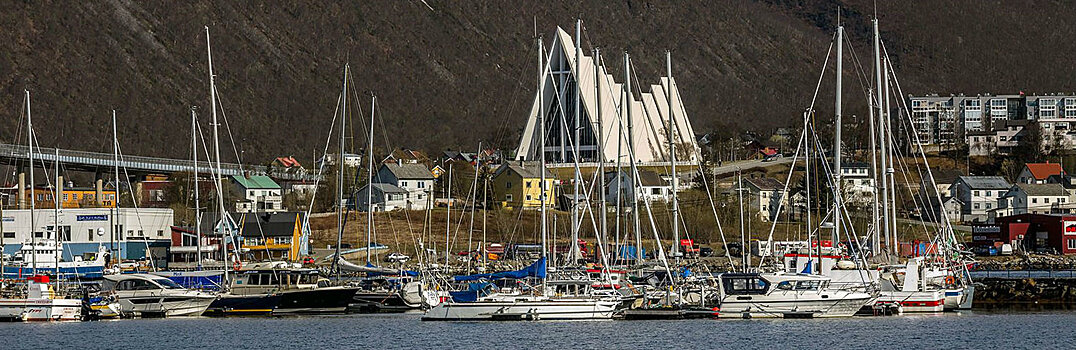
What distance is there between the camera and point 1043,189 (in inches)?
4599

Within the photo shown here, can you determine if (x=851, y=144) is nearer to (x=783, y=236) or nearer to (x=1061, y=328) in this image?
(x=783, y=236)

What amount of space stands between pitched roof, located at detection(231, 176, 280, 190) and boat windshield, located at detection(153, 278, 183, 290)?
5869 cm

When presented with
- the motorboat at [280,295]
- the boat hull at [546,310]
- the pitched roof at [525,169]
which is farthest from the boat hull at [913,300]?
the pitched roof at [525,169]

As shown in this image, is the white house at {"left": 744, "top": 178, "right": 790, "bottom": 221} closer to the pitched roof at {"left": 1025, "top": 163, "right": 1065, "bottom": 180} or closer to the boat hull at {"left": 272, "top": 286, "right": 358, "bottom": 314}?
the pitched roof at {"left": 1025, "top": 163, "right": 1065, "bottom": 180}

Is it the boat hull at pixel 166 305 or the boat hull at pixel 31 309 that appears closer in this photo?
the boat hull at pixel 31 309

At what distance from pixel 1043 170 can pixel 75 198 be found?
74.4 metres

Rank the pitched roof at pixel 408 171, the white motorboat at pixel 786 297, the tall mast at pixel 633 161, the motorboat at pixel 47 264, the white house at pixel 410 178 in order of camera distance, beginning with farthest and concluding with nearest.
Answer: the pitched roof at pixel 408 171 → the white house at pixel 410 178 → the motorboat at pixel 47 264 → the tall mast at pixel 633 161 → the white motorboat at pixel 786 297

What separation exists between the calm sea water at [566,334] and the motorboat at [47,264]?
38.4 ft

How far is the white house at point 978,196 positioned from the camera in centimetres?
11888

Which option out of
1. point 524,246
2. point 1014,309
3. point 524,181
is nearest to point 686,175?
point 524,181

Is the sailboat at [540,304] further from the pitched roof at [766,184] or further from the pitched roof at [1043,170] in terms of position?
the pitched roof at [1043,170]

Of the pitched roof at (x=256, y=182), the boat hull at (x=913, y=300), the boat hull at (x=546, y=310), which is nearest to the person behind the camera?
the boat hull at (x=546, y=310)

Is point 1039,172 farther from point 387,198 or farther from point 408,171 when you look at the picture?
point 387,198

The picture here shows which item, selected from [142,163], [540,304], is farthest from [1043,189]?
[540,304]
